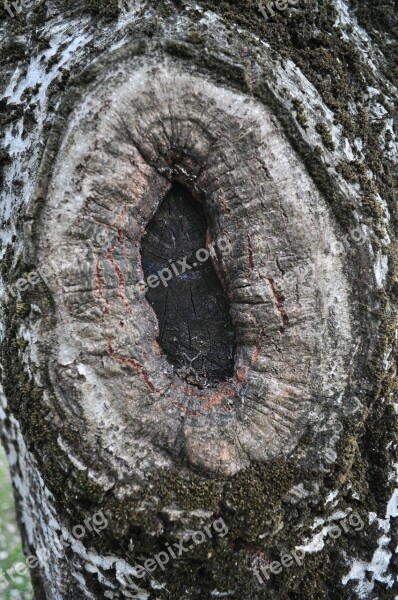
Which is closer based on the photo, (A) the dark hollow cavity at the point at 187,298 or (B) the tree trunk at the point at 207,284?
(B) the tree trunk at the point at 207,284

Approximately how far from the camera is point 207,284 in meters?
2.18

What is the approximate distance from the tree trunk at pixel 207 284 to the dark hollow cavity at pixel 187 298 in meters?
0.01

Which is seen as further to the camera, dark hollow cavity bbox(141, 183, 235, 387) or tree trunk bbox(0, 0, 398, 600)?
dark hollow cavity bbox(141, 183, 235, 387)

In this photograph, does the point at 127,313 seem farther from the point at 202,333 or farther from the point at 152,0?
the point at 152,0

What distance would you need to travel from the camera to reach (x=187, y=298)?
220cm

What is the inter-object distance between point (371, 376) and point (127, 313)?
1.00 m

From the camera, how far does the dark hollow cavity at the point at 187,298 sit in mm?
2143

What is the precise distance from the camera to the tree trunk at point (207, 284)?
1887 mm

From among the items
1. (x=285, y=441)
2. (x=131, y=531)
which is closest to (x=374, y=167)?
(x=285, y=441)

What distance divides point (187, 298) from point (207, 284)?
11 cm

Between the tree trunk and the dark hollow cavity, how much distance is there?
0.01 m

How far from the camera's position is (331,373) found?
2004 mm

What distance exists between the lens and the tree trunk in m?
1.89

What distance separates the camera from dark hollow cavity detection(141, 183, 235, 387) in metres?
2.14
